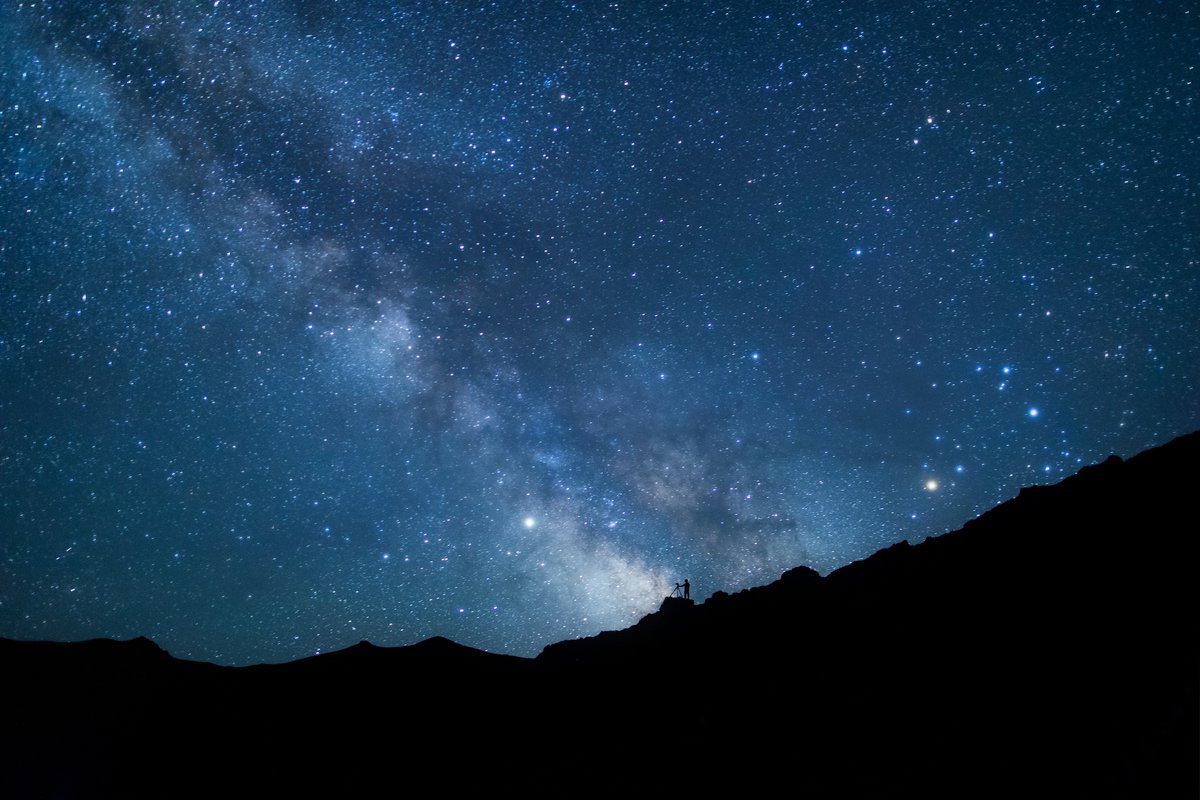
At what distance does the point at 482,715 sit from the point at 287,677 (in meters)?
4.22

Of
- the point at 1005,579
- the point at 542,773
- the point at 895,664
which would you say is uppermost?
the point at 1005,579

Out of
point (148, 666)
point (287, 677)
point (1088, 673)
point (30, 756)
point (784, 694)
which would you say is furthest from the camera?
point (287, 677)

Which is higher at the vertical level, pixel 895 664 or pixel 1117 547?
pixel 1117 547

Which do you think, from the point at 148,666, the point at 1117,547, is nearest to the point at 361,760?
the point at 148,666

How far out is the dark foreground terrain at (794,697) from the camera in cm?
650

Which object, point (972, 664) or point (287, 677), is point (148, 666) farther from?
point (972, 664)

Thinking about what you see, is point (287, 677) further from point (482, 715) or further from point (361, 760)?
point (482, 715)

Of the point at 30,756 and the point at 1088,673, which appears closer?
the point at 1088,673

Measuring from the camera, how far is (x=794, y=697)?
9.47m

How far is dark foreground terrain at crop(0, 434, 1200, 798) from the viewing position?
21.3ft

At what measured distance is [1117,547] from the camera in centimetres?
851

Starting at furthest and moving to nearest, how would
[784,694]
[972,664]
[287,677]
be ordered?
[287,677], [784,694], [972,664]

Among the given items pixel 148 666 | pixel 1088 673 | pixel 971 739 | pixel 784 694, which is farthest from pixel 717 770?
pixel 148 666

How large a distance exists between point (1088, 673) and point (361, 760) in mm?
11143
